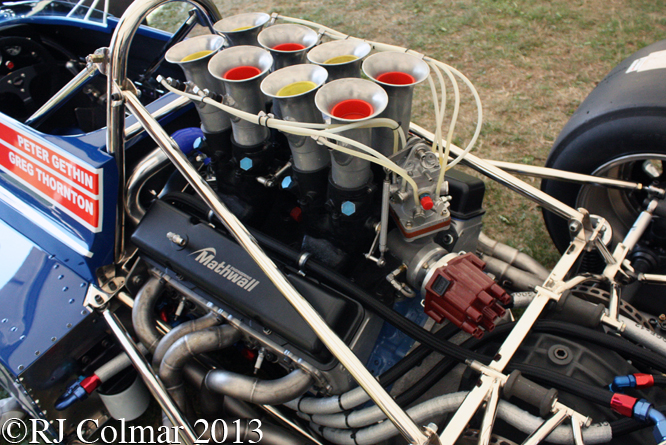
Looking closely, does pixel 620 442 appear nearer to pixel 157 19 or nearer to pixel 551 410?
pixel 551 410

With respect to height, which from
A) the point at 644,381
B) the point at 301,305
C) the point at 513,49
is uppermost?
the point at 513,49

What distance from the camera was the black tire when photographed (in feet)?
5.63

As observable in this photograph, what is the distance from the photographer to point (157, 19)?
4938 millimetres

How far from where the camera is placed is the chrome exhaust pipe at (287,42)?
155 centimetres

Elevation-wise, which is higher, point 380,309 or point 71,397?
point 380,309

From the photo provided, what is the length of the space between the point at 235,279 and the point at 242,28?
842 millimetres

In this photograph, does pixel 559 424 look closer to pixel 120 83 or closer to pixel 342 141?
pixel 342 141

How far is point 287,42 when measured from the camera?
1.65m

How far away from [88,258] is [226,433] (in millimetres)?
762

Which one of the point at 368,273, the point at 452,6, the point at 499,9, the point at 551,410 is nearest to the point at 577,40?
the point at 499,9

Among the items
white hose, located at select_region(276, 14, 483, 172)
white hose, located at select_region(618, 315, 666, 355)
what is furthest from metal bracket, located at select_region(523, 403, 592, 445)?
white hose, located at select_region(276, 14, 483, 172)

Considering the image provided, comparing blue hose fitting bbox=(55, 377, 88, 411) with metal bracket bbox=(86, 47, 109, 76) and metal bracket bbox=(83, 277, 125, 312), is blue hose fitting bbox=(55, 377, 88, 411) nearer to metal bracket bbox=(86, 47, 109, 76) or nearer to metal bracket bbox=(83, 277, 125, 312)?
metal bracket bbox=(83, 277, 125, 312)

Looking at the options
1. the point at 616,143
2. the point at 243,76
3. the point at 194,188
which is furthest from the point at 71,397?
the point at 616,143

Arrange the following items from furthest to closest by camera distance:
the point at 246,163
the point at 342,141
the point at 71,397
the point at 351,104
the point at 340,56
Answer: the point at 71,397 < the point at 246,163 < the point at 340,56 < the point at 351,104 < the point at 342,141
